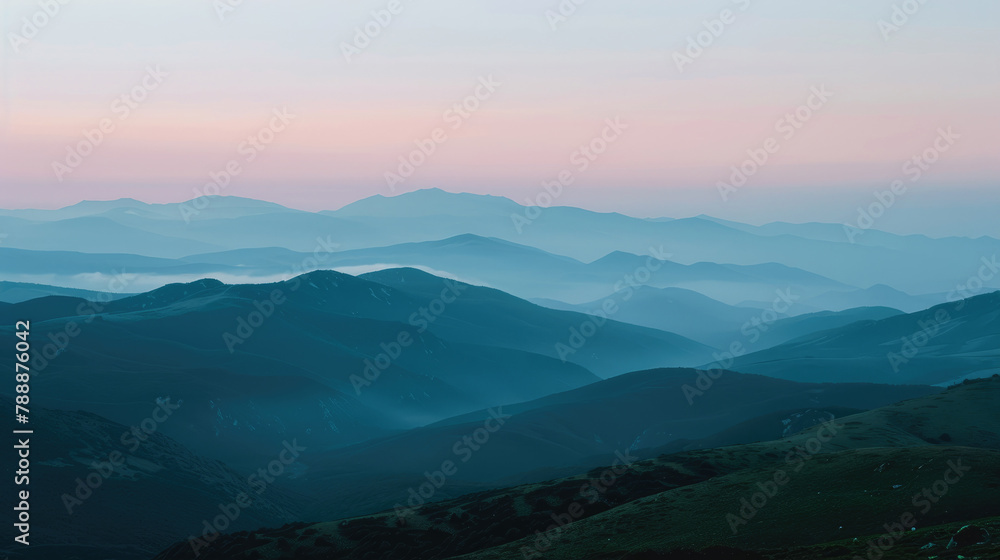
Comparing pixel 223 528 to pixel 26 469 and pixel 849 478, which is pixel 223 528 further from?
pixel 849 478

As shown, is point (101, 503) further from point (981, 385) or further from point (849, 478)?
point (981, 385)

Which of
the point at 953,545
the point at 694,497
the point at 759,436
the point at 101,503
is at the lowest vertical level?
the point at 759,436

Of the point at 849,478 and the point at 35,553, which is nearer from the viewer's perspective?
the point at 849,478

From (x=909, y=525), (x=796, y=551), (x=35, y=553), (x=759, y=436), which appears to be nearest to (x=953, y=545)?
(x=796, y=551)

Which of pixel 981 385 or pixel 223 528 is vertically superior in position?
pixel 981 385

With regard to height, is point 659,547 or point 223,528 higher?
point 659,547

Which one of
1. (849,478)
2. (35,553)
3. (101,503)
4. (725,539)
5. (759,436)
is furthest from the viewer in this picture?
(759,436)

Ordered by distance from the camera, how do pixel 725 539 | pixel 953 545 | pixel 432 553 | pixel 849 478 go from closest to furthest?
pixel 953 545 → pixel 725 539 → pixel 849 478 → pixel 432 553

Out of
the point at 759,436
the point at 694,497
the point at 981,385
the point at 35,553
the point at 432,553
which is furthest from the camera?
the point at 759,436

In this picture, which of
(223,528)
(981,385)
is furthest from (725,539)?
(223,528)

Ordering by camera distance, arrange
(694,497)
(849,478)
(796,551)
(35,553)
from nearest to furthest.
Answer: (796,551) → (849,478) → (694,497) → (35,553)
